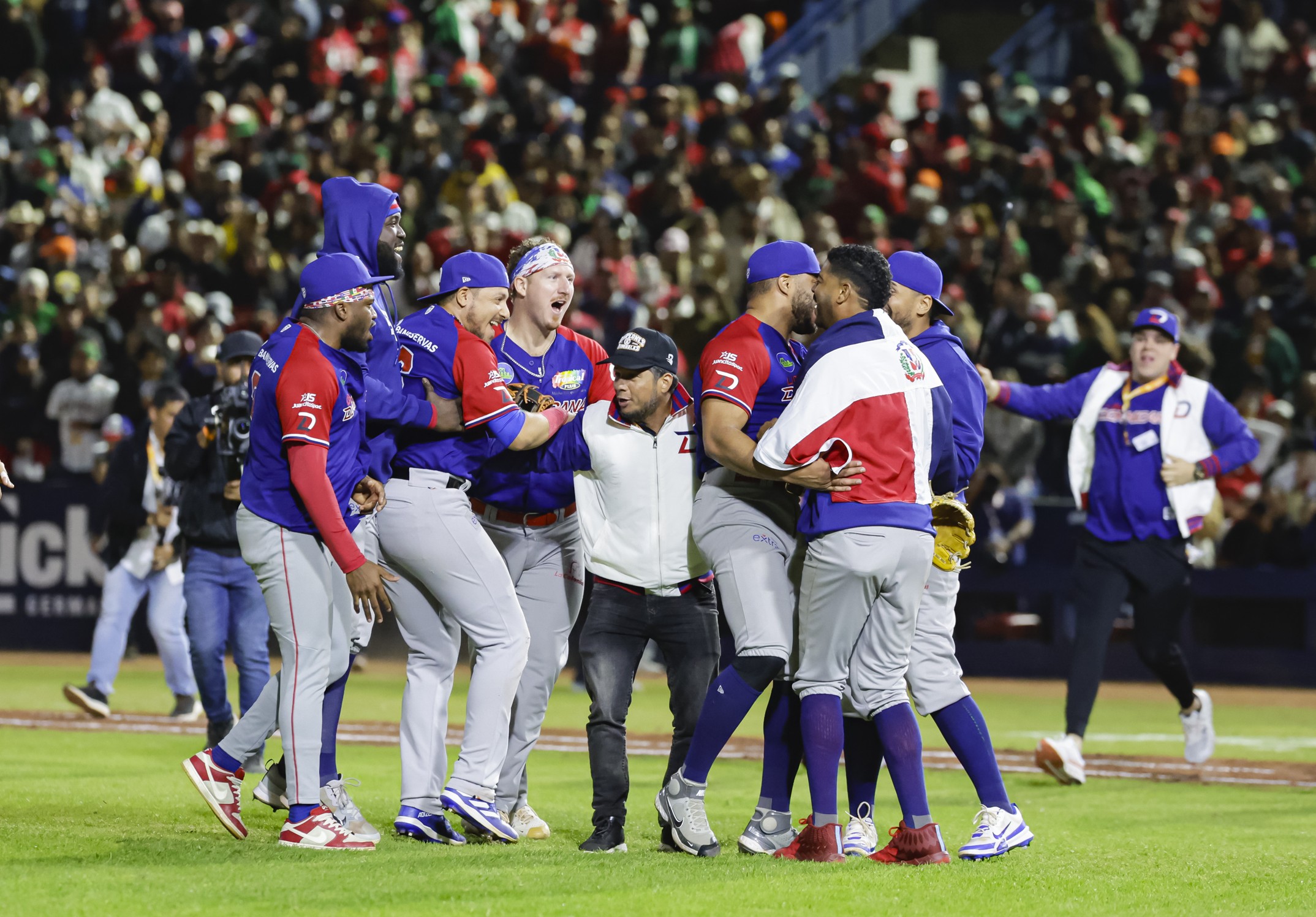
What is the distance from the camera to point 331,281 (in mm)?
6672

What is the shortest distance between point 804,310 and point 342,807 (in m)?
2.74

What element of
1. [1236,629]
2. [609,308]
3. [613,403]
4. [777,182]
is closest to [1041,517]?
[1236,629]

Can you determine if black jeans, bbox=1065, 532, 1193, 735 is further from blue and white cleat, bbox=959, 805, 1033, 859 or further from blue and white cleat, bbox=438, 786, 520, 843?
blue and white cleat, bbox=438, 786, 520, 843

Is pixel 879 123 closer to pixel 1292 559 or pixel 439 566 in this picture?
pixel 1292 559

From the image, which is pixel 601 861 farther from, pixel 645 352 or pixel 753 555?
pixel 645 352

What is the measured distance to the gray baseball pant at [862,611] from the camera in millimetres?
6465

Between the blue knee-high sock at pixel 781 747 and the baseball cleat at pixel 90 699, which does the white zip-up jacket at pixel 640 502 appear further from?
the baseball cleat at pixel 90 699

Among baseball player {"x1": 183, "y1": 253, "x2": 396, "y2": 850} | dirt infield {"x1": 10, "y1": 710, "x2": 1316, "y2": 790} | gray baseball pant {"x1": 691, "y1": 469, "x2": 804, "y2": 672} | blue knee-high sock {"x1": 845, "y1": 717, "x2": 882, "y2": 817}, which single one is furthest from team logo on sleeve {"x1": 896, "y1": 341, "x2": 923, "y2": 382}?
dirt infield {"x1": 10, "y1": 710, "x2": 1316, "y2": 790}

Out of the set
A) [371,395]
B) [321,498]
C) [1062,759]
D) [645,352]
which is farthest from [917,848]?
[1062,759]

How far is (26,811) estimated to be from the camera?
7613 mm

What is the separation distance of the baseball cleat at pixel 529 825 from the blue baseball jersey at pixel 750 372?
65.9 inches

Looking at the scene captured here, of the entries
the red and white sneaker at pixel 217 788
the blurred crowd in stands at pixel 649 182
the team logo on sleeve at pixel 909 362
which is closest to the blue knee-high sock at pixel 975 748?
the team logo on sleeve at pixel 909 362

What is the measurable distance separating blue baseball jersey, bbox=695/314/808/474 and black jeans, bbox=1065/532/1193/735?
3.56 m

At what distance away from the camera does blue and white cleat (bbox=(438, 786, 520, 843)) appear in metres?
6.83
